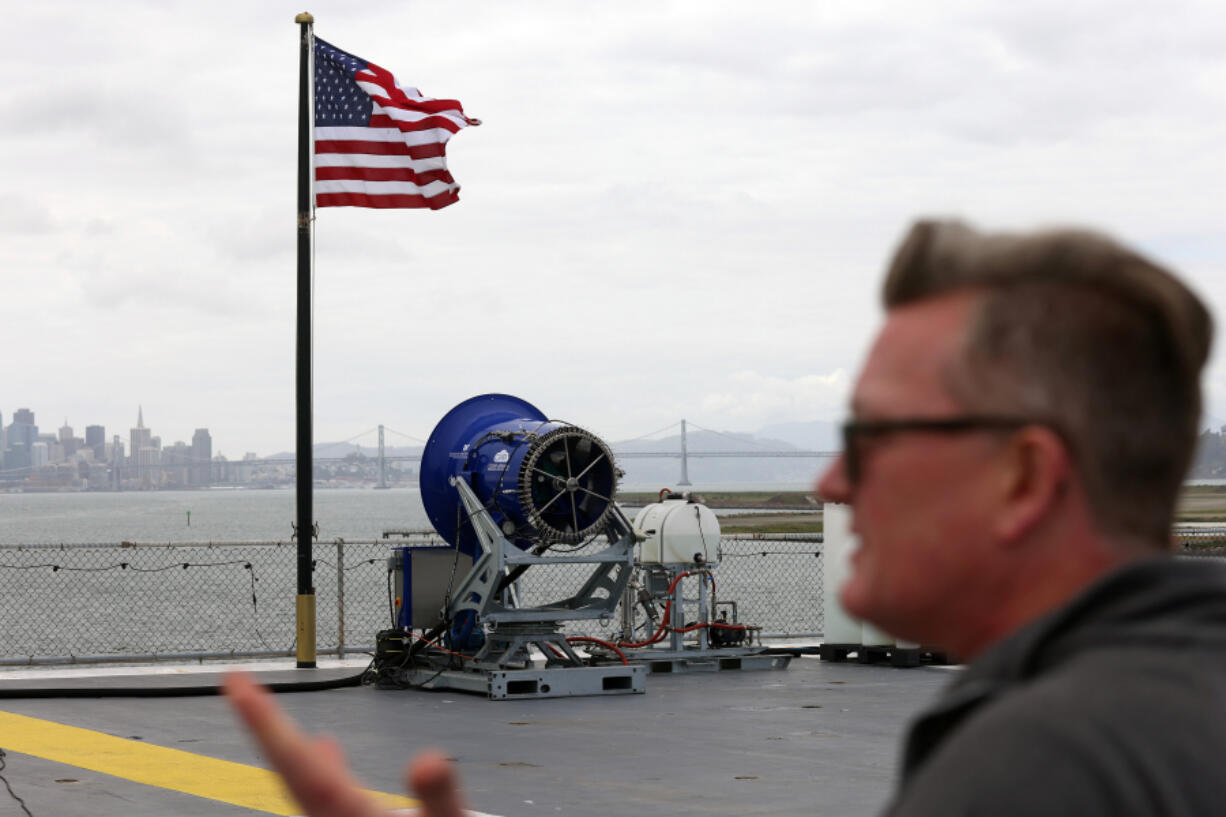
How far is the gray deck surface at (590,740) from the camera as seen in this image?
8.92 meters

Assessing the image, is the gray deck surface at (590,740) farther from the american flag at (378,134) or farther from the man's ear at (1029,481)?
the man's ear at (1029,481)

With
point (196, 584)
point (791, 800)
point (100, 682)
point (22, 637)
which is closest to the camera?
point (791, 800)

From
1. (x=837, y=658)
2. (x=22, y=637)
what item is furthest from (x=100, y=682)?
(x=22, y=637)

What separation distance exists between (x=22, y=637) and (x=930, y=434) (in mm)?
48851

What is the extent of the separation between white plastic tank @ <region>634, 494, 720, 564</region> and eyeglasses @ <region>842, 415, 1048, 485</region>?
1551 centimetres

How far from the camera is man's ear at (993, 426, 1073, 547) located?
1306mm

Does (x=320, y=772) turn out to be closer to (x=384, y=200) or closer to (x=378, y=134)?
(x=384, y=200)

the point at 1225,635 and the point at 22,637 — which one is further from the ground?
the point at 1225,635

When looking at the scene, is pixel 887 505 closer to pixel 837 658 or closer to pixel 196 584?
pixel 837 658

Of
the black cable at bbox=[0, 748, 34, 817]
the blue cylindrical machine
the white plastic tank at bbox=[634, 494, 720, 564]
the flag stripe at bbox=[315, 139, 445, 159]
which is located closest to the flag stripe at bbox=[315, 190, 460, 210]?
the flag stripe at bbox=[315, 139, 445, 159]

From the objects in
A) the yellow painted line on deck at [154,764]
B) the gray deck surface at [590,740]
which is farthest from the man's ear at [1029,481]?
the yellow painted line on deck at [154,764]

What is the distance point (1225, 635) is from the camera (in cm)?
122

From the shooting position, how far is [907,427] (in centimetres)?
139

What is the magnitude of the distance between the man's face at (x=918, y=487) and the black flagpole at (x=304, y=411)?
14300 mm
